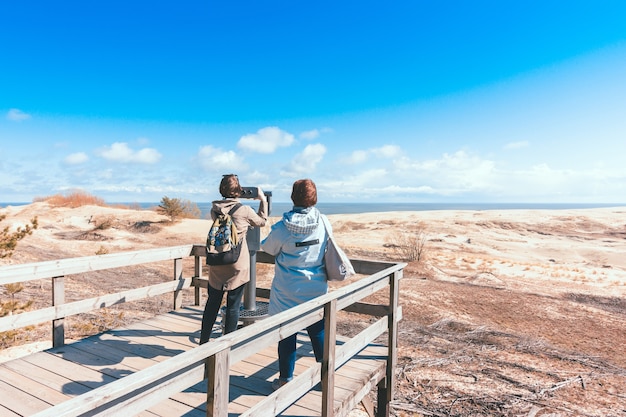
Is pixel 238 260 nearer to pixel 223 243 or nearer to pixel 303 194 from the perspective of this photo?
pixel 223 243

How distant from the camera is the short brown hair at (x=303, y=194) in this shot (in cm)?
342

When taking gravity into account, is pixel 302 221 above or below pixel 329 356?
above

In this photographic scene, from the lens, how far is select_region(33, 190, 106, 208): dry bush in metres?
31.6

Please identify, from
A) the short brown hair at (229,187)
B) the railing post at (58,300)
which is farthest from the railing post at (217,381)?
the railing post at (58,300)

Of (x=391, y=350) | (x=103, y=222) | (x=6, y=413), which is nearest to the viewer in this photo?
(x=6, y=413)

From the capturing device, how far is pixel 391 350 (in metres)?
4.82

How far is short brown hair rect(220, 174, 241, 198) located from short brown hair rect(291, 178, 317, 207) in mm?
699

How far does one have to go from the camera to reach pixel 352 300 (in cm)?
370

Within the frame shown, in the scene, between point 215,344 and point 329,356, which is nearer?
point 215,344

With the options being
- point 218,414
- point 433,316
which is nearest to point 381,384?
point 218,414

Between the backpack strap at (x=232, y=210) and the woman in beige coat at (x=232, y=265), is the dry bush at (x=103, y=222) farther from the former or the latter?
the backpack strap at (x=232, y=210)

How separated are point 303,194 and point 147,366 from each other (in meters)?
2.64

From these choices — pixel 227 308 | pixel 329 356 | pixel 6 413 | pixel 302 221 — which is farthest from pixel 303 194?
pixel 6 413

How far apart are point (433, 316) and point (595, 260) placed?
1585 centimetres
